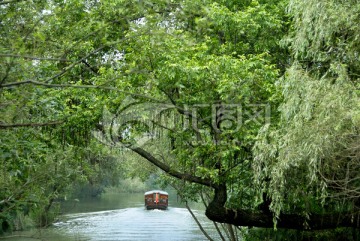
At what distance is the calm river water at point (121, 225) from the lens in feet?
83.6

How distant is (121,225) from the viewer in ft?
102

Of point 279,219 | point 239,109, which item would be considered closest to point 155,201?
point 279,219

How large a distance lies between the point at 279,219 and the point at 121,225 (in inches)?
898

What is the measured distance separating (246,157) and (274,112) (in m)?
1.04

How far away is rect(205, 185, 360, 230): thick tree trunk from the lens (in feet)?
30.4

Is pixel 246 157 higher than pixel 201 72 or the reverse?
the reverse

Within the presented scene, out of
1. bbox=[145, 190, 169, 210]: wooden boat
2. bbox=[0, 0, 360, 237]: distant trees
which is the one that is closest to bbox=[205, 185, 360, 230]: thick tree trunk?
bbox=[0, 0, 360, 237]: distant trees

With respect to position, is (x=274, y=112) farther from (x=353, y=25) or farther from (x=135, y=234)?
(x=135, y=234)

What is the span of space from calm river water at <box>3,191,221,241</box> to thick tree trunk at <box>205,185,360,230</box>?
10.2 m

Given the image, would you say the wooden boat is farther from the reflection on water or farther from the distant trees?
the distant trees

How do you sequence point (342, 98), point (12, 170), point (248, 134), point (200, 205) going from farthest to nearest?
point (200, 205)
point (248, 134)
point (342, 98)
point (12, 170)

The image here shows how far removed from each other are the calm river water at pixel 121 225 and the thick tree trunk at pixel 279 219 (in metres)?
10.2

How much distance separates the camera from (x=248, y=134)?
359 inches

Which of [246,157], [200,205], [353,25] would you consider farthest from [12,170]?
[200,205]
